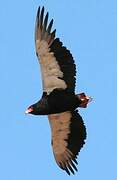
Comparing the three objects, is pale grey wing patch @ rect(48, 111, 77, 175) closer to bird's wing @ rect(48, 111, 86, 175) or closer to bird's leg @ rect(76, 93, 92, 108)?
bird's wing @ rect(48, 111, 86, 175)

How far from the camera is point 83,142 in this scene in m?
47.8

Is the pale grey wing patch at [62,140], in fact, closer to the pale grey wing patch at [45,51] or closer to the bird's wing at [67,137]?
the bird's wing at [67,137]

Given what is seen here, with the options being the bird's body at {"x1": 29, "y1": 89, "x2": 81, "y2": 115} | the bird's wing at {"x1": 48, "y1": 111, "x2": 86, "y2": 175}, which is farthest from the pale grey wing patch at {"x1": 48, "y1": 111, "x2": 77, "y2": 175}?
the bird's body at {"x1": 29, "y1": 89, "x2": 81, "y2": 115}

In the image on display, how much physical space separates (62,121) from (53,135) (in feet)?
1.81

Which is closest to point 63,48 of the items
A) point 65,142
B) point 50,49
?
point 50,49

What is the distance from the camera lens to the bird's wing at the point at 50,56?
4675 centimetres

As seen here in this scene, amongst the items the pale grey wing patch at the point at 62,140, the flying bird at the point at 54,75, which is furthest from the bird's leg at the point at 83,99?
the pale grey wing patch at the point at 62,140

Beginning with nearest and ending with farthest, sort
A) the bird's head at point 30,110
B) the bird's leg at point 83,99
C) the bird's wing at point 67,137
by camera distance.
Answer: the bird's leg at point 83,99 < the bird's head at point 30,110 < the bird's wing at point 67,137

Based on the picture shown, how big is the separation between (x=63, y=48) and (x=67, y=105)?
1822 mm

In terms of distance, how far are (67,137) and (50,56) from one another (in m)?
3.10

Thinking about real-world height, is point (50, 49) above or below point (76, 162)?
above

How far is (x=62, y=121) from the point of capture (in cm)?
4838

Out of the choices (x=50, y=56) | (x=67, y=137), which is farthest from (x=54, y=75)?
(x=67, y=137)

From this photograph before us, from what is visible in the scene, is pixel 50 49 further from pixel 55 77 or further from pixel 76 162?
pixel 76 162
